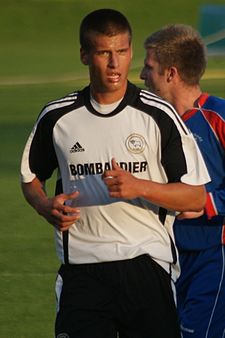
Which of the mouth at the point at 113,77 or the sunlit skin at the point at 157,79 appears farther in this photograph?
the sunlit skin at the point at 157,79

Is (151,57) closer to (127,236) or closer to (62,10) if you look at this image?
(127,236)

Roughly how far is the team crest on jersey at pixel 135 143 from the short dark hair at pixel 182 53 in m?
1.26

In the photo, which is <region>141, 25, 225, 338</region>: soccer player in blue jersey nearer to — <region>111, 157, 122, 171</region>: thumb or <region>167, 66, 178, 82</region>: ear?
<region>167, 66, 178, 82</region>: ear

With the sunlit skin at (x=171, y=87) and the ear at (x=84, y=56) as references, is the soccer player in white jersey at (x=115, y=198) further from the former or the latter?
the sunlit skin at (x=171, y=87)

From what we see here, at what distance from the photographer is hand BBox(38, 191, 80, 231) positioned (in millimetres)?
5773

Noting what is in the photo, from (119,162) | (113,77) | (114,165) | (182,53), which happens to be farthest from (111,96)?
(182,53)

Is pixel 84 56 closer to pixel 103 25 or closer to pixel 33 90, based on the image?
pixel 103 25

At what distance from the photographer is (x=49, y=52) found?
4541 centimetres

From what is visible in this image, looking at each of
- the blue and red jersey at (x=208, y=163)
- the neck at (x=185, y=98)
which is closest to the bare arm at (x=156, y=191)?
the blue and red jersey at (x=208, y=163)

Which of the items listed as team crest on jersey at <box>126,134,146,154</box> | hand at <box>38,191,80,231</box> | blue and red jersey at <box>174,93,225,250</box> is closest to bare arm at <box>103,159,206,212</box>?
team crest on jersey at <box>126,134,146,154</box>

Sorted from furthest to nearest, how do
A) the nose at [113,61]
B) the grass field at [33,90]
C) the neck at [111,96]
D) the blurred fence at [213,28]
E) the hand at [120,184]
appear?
the blurred fence at [213,28], the grass field at [33,90], the neck at [111,96], the nose at [113,61], the hand at [120,184]

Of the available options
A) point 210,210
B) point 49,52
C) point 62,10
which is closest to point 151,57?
→ point 210,210

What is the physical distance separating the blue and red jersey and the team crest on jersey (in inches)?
38.2

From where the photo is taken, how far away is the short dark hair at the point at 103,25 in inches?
234
